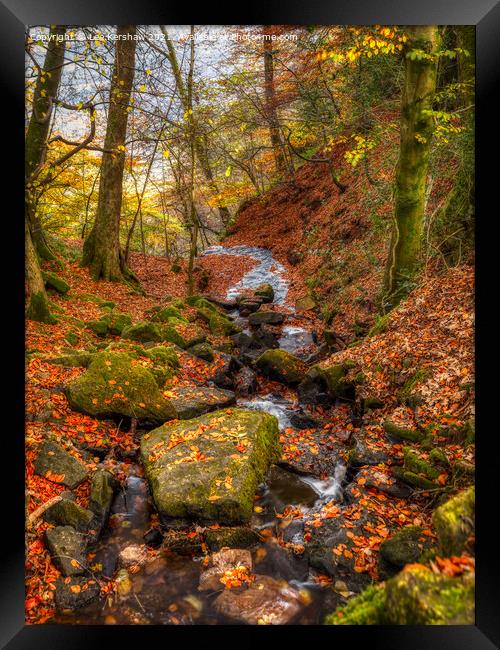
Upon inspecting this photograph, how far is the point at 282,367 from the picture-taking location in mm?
8188

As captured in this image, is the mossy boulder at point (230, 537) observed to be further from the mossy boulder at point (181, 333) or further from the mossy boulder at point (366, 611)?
the mossy boulder at point (181, 333)

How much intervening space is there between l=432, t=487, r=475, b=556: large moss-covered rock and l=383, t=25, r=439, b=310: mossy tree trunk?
17.9 feet

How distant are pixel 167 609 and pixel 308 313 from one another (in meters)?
A: 9.26

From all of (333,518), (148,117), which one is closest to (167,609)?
(333,518)

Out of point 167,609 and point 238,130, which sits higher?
point 238,130

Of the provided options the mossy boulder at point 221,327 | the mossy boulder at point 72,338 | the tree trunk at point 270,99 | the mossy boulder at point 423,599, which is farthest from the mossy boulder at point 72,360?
the tree trunk at point 270,99

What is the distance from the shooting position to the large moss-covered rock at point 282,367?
8.09m

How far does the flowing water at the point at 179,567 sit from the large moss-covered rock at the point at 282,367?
2.99 meters

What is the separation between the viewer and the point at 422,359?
217 inches

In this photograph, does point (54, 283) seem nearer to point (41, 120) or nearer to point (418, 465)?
point (41, 120)

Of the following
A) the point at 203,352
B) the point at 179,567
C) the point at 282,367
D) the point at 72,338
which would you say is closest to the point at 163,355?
the point at 203,352

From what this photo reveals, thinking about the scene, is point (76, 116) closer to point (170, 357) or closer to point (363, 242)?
point (170, 357)

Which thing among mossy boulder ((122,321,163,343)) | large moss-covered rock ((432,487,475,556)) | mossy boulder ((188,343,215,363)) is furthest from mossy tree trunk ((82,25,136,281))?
large moss-covered rock ((432,487,475,556))
